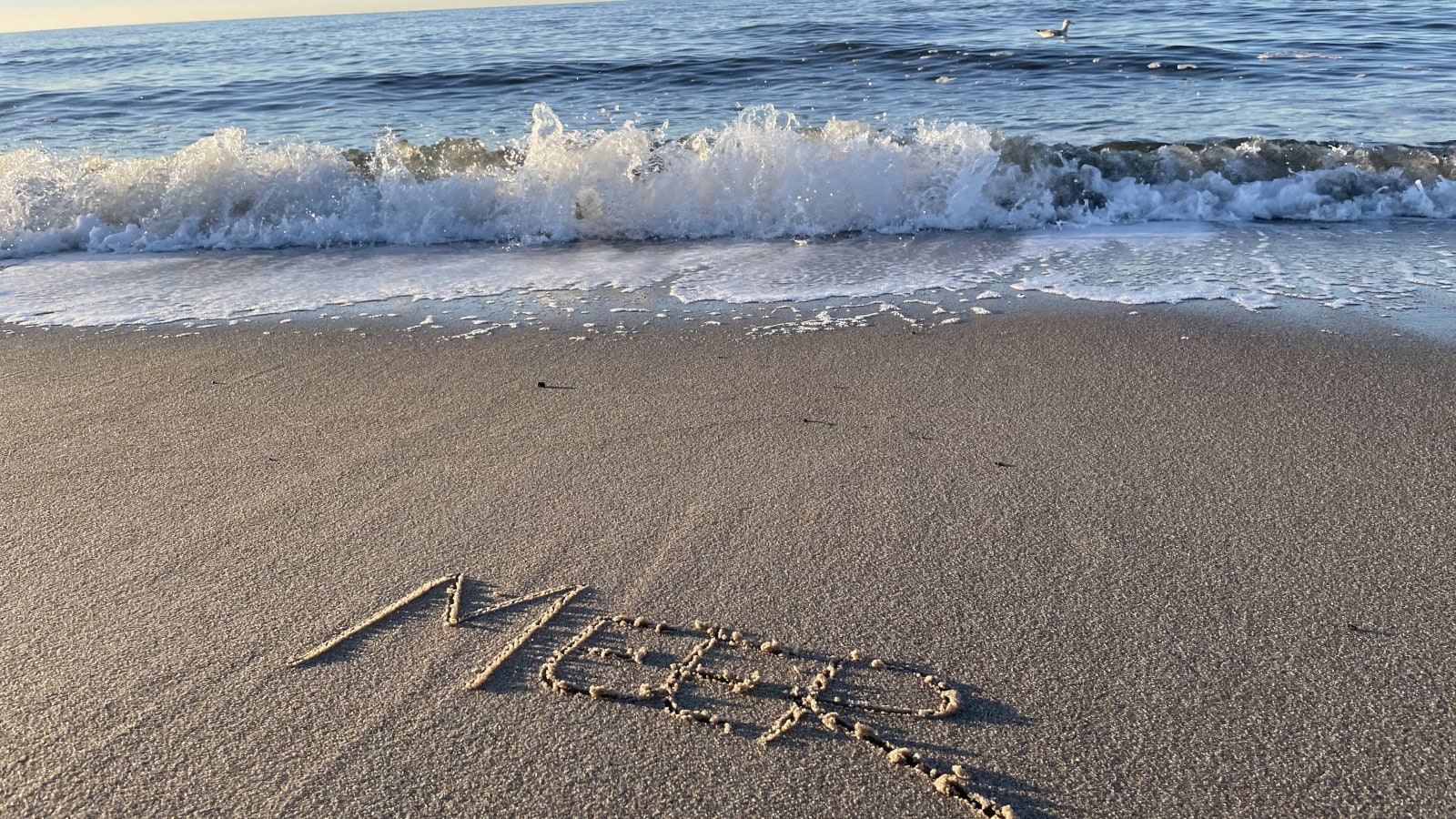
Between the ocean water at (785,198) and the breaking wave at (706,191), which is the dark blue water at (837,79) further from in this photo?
the breaking wave at (706,191)

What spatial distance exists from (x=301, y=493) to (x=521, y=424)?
0.75 metres

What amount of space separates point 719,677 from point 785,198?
5169 mm

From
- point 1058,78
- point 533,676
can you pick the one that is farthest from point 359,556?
point 1058,78

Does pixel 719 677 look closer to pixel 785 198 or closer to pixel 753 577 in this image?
pixel 753 577

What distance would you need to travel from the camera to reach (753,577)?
97.3 inches

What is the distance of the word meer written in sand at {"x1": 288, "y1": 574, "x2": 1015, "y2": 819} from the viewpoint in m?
1.96

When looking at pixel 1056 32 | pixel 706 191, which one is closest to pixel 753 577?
pixel 706 191

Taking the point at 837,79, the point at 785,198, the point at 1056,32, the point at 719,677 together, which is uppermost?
the point at 1056,32

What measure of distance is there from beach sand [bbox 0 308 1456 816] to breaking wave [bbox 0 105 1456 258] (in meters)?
2.89

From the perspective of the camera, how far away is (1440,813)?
1.70m

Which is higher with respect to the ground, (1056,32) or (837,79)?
(1056,32)

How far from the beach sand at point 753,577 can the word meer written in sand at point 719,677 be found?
0.01m

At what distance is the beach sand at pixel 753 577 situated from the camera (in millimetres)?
1831

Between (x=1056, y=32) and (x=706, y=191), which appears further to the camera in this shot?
(x=1056, y=32)
